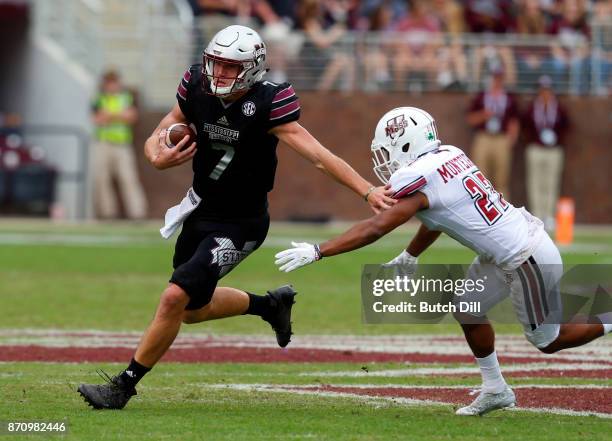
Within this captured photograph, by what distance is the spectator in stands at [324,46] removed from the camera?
2111 cm

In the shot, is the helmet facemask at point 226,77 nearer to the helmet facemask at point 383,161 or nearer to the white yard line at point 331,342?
the helmet facemask at point 383,161

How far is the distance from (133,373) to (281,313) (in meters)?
1.45

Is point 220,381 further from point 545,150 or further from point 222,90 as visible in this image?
point 545,150

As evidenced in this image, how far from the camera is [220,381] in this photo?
7.56m

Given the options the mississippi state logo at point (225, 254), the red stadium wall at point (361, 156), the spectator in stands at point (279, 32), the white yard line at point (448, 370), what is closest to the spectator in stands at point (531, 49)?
the red stadium wall at point (361, 156)

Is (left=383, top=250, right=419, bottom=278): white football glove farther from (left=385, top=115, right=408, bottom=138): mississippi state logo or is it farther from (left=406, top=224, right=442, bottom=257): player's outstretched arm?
(left=385, top=115, right=408, bottom=138): mississippi state logo

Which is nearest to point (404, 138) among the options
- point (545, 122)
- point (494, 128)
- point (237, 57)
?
point (237, 57)

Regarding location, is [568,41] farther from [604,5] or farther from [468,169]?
[468,169]

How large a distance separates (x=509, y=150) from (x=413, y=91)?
1.71m

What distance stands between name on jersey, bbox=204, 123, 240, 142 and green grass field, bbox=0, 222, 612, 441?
126cm

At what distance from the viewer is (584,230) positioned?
2119 centimetres

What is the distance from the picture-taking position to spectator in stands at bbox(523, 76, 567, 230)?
2081cm

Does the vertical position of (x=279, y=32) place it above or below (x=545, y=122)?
above

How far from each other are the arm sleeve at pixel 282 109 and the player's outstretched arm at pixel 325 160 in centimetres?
3
